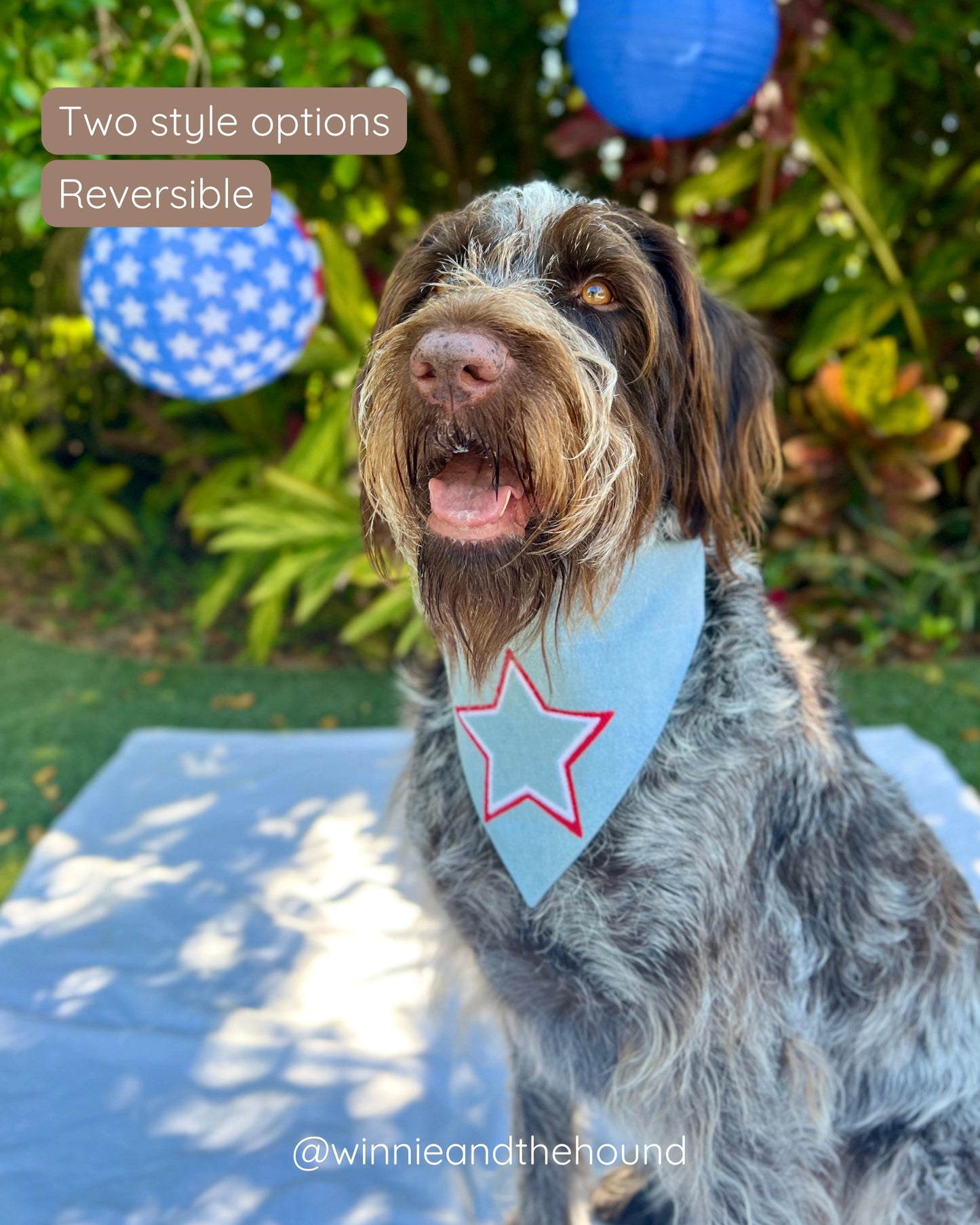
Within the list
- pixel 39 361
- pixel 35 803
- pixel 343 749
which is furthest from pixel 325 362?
pixel 39 361

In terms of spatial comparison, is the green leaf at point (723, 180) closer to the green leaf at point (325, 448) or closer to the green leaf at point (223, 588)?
the green leaf at point (325, 448)

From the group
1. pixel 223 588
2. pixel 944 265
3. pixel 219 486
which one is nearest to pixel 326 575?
pixel 223 588

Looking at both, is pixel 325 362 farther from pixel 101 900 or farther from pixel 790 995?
pixel 790 995

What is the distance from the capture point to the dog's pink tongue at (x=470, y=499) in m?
1.39

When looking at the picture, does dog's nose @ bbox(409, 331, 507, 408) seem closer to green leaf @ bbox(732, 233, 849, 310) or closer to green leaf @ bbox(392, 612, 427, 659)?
green leaf @ bbox(392, 612, 427, 659)

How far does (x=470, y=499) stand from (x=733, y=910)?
789mm

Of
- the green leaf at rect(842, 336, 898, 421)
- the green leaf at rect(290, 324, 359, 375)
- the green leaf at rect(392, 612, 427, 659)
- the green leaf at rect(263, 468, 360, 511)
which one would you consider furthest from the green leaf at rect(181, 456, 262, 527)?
the green leaf at rect(842, 336, 898, 421)

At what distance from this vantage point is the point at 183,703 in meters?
4.67

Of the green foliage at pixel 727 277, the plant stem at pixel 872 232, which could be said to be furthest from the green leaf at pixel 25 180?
the plant stem at pixel 872 232

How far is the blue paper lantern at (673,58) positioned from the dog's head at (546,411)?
1.71 meters

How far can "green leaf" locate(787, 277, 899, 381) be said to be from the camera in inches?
181

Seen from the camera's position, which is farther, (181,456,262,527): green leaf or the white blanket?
(181,456,262,527): green leaf

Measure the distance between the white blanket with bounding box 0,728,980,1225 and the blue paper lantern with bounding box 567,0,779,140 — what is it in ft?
7.71

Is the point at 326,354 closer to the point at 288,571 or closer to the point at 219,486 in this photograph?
the point at 288,571
